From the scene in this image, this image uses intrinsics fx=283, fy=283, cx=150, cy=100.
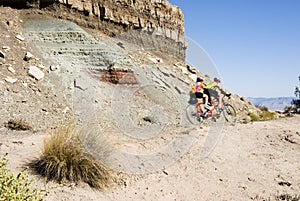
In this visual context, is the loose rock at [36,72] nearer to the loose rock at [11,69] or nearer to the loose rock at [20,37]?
the loose rock at [11,69]

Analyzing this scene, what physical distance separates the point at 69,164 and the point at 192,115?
8.93 meters

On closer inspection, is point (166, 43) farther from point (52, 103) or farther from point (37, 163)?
point (37, 163)

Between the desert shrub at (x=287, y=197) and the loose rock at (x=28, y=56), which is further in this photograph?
the loose rock at (x=28, y=56)

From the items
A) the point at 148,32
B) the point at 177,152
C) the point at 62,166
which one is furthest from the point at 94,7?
the point at 62,166

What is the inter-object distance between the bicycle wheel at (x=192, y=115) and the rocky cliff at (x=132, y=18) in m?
7.35

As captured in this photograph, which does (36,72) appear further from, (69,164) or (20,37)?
(69,164)

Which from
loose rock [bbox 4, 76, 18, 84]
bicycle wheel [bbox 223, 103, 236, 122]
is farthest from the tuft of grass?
bicycle wheel [bbox 223, 103, 236, 122]

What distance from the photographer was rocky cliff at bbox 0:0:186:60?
49.1ft

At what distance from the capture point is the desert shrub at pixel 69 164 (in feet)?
15.8

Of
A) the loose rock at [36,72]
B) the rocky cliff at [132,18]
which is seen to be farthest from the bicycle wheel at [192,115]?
the rocky cliff at [132,18]

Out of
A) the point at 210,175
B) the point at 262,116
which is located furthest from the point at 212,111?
the point at 210,175

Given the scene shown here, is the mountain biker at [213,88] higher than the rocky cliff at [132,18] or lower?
lower

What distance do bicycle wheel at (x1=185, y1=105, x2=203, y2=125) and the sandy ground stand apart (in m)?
3.88

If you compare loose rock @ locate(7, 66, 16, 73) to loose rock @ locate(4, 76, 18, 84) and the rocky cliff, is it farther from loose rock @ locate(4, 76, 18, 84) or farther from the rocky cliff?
the rocky cliff
